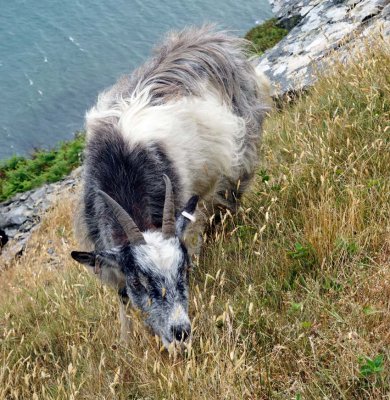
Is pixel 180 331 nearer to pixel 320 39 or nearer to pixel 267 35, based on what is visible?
pixel 320 39

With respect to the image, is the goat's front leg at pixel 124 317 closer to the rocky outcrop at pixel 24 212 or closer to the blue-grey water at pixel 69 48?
the rocky outcrop at pixel 24 212

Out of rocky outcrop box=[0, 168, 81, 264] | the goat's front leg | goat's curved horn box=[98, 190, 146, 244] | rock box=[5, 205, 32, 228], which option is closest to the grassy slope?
the goat's front leg

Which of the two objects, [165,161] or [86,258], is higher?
[165,161]

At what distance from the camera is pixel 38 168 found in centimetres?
1386

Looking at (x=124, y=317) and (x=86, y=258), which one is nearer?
(x=86, y=258)

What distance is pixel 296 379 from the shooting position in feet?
10.4

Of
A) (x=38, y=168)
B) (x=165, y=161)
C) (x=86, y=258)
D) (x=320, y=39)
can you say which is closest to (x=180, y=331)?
(x=86, y=258)

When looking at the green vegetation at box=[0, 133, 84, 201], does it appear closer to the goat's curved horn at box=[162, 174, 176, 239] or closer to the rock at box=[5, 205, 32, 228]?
the rock at box=[5, 205, 32, 228]

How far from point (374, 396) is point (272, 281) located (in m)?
1.29

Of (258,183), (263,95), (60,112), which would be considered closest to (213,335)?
(258,183)

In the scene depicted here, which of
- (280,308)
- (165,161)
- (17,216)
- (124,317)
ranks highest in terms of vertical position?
(165,161)

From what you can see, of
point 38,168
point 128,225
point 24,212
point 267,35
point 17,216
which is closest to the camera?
point 128,225

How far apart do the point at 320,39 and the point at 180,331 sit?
284 inches

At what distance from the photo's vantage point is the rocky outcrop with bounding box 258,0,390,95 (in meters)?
8.06
